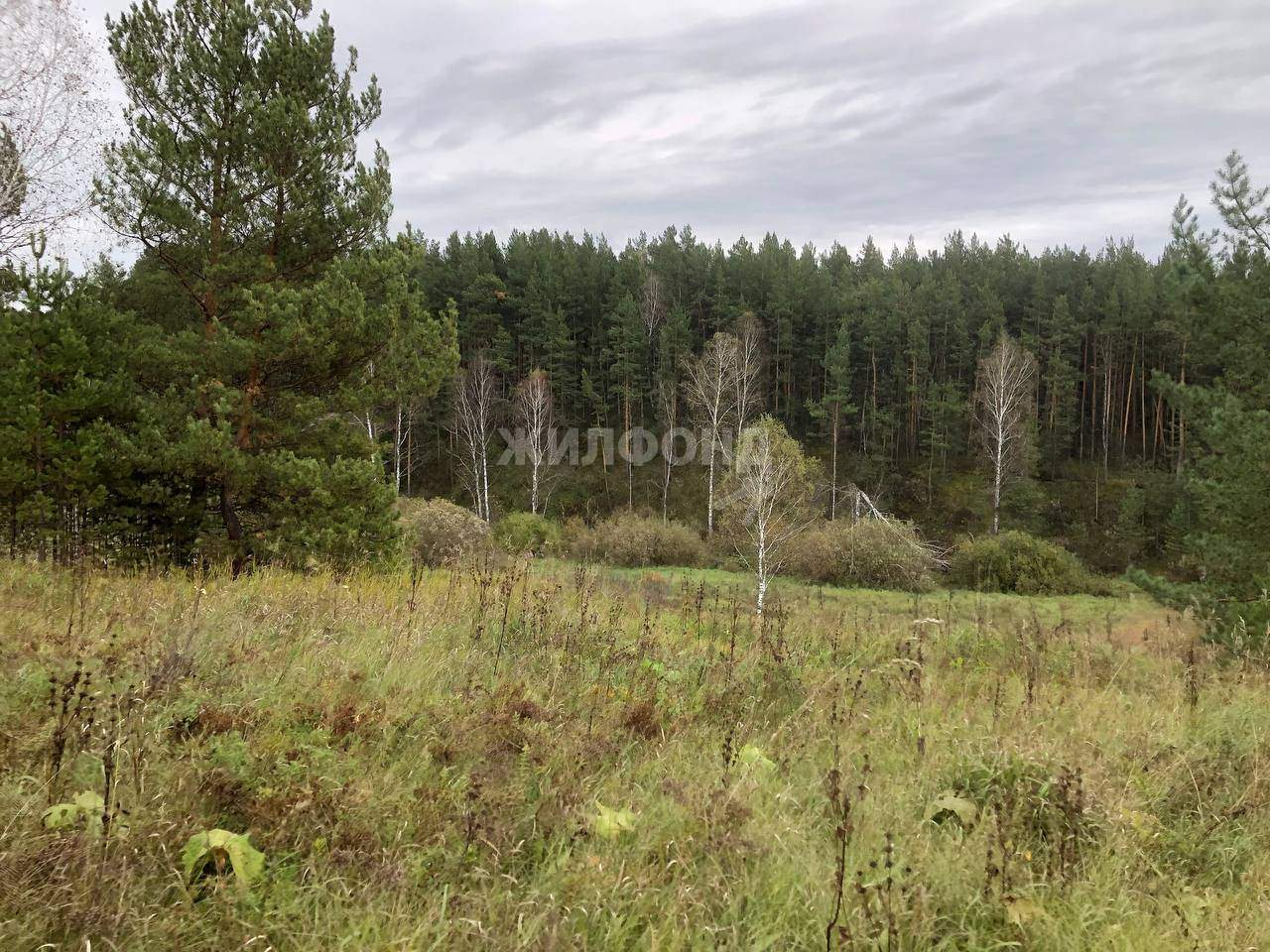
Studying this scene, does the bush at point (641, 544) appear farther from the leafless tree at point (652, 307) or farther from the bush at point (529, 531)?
the leafless tree at point (652, 307)

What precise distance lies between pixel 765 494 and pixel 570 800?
15.5m

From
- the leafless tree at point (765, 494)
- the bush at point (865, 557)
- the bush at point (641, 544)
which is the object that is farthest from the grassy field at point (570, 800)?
the bush at point (641, 544)

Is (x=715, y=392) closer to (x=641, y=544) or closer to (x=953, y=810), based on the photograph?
(x=641, y=544)

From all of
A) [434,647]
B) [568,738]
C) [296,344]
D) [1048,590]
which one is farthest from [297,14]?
[1048,590]

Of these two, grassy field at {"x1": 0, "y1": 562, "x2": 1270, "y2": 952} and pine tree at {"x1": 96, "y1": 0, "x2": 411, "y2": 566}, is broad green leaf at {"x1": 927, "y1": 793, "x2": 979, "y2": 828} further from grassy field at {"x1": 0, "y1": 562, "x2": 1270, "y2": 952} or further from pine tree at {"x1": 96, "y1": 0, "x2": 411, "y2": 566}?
pine tree at {"x1": 96, "y1": 0, "x2": 411, "y2": 566}

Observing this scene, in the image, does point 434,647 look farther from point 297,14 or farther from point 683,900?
point 297,14

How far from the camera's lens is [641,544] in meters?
28.4

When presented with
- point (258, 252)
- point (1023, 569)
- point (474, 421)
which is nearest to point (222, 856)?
point (258, 252)

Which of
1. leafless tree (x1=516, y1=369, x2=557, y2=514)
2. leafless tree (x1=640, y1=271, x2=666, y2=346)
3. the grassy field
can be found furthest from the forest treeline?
leafless tree (x1=640, y1=271, x2=666, y2=346)

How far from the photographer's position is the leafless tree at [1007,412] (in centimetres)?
3353

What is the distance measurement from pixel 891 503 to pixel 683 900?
40.5 meters

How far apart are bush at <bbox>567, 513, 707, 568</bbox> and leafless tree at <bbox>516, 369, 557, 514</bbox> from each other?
24.6 ft

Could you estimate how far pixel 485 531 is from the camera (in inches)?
856

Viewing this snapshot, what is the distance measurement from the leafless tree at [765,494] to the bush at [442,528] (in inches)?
287
